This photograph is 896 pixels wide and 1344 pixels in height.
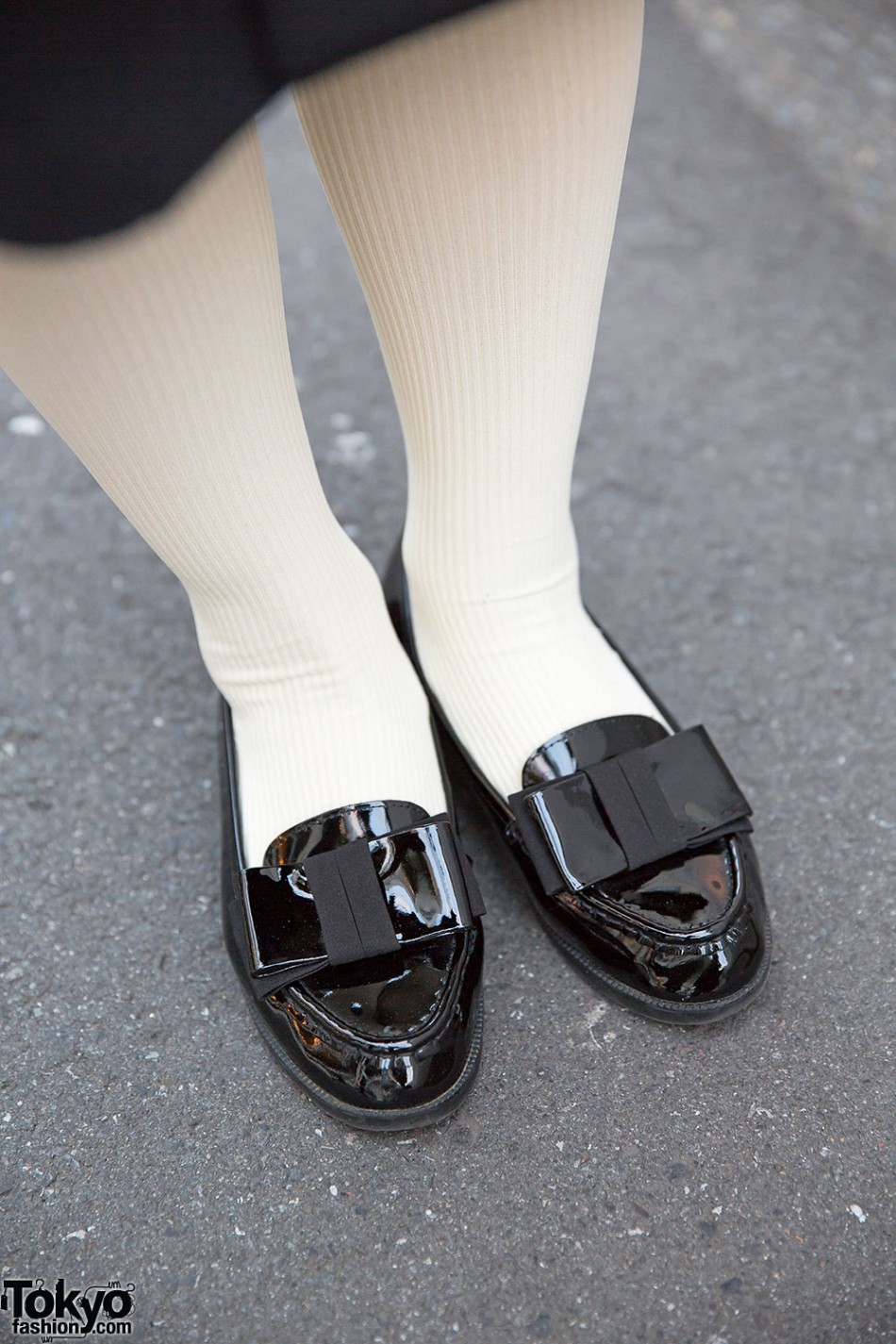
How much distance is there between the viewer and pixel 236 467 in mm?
583

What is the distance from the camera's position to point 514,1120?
0.66 m

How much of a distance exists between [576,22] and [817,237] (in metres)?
1.01

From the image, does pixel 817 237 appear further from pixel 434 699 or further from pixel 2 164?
pixel 2 164

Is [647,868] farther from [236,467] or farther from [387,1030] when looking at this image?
[236,467]

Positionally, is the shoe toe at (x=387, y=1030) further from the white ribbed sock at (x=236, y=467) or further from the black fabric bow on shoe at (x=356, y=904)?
the white ribbed sock at (x=236, y=467)

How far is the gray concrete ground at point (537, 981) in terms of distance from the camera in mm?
598

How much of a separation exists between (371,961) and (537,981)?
15 cm

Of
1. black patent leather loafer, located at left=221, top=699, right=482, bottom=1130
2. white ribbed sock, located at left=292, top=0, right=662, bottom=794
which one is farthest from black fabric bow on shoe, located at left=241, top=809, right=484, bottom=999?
white ribbed sock, located at left=292, top=0, right=662, bottom=794

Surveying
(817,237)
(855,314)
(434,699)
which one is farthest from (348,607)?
(817,237)

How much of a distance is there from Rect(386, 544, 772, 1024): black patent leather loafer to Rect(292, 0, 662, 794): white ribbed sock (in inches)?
1.8

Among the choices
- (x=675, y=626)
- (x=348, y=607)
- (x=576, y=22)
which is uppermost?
(x=576, y=22)
